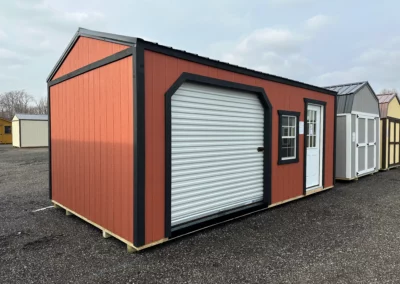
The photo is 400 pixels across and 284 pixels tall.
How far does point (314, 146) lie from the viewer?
6.39 meters

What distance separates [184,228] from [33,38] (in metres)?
8.89

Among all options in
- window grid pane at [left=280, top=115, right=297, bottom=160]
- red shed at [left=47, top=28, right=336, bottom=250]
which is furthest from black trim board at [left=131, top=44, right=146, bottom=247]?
window grid pane at [left=280, top=115, right=297, bottom=160]

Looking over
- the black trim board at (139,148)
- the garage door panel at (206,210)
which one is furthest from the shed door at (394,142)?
the black trim board at (139,148)

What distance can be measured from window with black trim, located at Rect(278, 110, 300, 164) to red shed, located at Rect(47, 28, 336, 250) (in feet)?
0.07

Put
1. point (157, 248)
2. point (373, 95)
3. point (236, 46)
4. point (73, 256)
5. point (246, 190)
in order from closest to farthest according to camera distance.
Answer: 1. point (73, 256)
2. point (157, 248)
3. point (246, 190)
4. point (373, 95)
5. point (236, 46)

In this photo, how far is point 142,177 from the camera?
3.04m

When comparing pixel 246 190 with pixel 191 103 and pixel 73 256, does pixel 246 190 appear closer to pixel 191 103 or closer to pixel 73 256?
pixel 191 103

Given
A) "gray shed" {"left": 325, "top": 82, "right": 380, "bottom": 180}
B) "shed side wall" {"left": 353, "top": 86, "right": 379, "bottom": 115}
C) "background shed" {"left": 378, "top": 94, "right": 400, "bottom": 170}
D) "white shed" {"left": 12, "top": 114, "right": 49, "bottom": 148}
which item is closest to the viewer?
"gray shed" {"left": 325, "top": 82, "right": 380, "bottom": 180}

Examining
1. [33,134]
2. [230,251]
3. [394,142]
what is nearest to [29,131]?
[33,134]

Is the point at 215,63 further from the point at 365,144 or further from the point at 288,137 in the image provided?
the point at 365,144

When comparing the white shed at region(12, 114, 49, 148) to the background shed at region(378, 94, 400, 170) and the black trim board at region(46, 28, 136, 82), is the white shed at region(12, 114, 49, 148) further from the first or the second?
the background shed at region(378, 94, 400, 170)

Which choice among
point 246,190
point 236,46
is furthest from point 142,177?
point 236,46

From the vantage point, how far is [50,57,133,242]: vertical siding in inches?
124

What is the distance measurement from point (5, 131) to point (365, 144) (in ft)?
114
